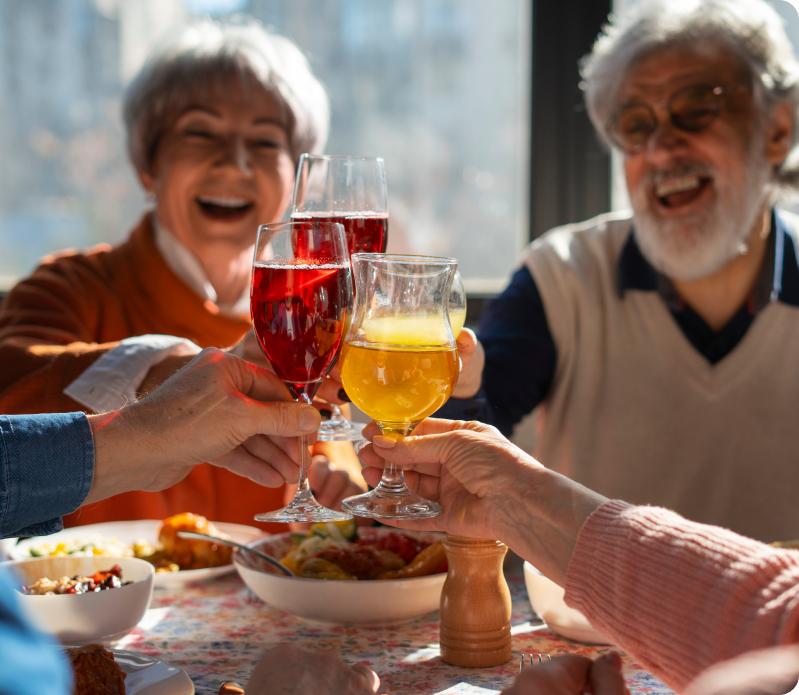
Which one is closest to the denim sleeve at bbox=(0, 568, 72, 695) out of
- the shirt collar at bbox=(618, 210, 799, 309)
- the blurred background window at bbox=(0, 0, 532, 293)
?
the shirt collar at bbox=(618, 210, 799, 309)

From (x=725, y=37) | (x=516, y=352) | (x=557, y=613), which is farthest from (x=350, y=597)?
(x=725, y=37)

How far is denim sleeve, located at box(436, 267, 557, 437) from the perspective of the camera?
221cm

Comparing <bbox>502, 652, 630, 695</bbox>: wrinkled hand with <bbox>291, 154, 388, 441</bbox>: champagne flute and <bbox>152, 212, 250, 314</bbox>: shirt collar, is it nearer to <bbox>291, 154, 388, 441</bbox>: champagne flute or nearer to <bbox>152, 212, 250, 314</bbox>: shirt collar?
<bbox>291, 154, 388, 441</bbox>: champagne flute

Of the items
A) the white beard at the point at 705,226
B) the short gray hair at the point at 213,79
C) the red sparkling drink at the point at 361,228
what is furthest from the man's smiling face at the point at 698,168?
the red sparkling drink at the point at 361,228

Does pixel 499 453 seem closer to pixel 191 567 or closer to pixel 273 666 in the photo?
pixel 273 666

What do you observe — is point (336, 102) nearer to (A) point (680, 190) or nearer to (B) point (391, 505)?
(A) point (680, 190)

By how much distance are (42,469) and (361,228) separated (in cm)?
58

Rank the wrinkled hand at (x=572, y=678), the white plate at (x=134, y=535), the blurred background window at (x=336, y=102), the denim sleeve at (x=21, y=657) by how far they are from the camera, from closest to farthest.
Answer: the denim sleeve at (x=21, y=657)
the wrinkled hand at (x=572, y=678)
the white plate at (x=134, y=535)
the blurred background window at (x=336, y=102)

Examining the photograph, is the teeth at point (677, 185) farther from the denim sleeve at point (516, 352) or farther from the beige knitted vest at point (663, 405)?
the denim sleeve at point (516, 352)

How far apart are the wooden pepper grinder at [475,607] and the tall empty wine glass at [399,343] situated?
9 cm

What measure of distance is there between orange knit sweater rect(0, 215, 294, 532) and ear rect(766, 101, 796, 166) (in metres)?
1.72

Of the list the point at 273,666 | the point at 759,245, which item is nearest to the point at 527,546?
the point at 273,666

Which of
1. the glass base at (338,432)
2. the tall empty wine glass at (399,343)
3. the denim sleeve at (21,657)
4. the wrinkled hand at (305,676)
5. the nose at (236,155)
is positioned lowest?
the wrinkled hand at (305,676)

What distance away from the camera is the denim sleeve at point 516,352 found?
2.21 metres
